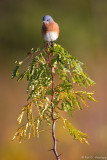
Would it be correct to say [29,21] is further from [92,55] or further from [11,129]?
[11,129]

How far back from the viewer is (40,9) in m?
9.31

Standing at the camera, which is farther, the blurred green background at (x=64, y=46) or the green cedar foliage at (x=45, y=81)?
the blurred green background at (x=64, y=46)

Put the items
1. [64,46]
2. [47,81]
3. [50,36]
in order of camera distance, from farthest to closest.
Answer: [64,46], [50,36], [47,81]

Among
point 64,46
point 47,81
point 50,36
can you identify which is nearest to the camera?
point 47,81

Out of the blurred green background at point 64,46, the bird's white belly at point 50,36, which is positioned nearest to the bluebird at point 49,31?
the bird's white belly at point 50,36

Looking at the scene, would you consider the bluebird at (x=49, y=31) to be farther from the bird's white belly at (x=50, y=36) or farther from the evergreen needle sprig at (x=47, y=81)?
the evergreen needle sprig at (x=47, y=81)

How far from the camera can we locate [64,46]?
8.07 m

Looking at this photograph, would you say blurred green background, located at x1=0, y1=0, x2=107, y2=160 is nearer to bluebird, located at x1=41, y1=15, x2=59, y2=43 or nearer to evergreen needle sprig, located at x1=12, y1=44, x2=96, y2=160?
bluebird, located at x1=41, y1=15, x2=59, y2=43

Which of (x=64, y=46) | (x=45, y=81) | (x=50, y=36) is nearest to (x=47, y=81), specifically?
(x=45, y=81)

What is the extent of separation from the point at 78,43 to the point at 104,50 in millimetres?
888

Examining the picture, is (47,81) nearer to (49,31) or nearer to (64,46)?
(49,31)

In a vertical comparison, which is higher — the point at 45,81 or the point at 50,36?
the point at 50,36

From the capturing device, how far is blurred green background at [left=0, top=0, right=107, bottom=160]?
197 inches

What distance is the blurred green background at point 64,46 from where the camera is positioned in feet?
16.5
